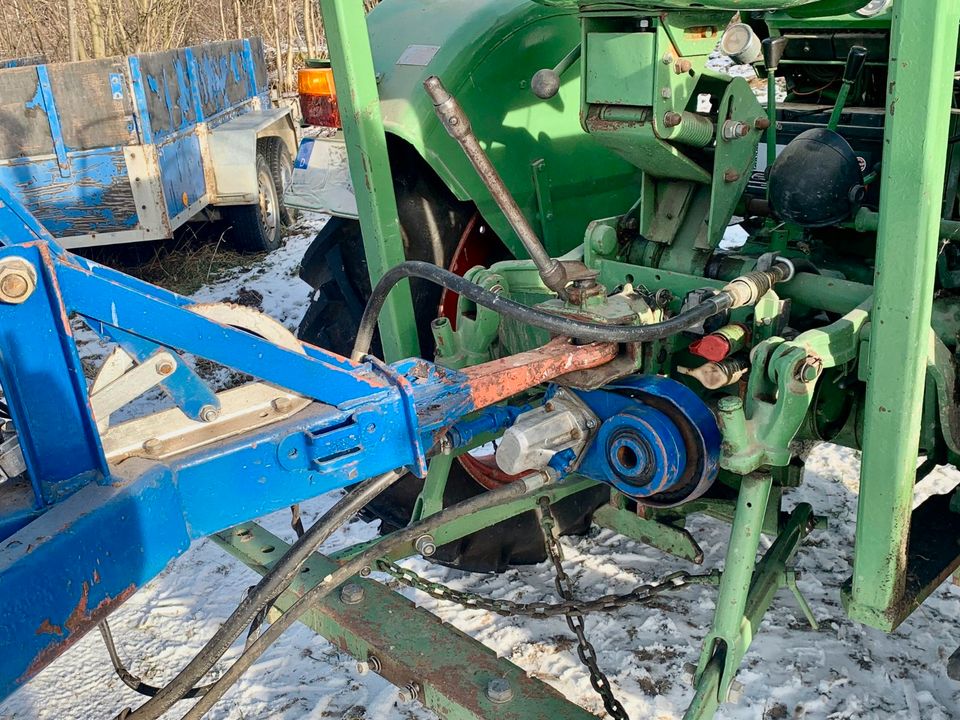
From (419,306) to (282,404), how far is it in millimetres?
1128

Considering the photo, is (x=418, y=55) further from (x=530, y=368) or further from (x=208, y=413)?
(x=208, y=413)

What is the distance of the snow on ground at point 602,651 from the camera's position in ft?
7.79

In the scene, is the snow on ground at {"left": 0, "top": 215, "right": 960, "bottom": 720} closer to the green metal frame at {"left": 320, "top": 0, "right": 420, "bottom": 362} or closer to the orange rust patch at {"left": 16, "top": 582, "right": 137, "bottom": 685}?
the green metal frame at {"left": 320, "top": 0, "right": 420, "bottom": 362}

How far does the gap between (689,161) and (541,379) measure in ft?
1.94

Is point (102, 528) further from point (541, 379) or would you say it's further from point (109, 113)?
point (109, 113)

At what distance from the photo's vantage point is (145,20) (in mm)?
9859

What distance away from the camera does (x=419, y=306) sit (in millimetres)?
2641

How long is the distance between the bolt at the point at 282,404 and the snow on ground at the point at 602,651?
1.16 m

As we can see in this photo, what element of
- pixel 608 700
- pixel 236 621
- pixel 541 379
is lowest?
pixel 608 700

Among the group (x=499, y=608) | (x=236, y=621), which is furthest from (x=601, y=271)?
(x=236, y=621)

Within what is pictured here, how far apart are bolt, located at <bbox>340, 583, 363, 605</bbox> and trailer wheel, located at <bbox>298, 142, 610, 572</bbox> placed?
23.3 inches

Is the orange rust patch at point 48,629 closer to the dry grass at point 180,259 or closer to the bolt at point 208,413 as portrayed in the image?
the bolt at point 208,413

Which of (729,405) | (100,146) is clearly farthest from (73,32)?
(729,405)

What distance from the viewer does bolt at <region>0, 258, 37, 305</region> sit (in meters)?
1.23
